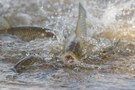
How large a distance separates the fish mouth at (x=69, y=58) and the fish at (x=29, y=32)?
1.46m

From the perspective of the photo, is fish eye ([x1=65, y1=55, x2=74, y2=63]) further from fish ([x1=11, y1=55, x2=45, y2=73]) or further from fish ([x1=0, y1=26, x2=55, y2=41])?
fish ([x1=0, y1=26, x2=55, y2=41])

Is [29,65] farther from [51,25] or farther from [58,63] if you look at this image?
[51,25]

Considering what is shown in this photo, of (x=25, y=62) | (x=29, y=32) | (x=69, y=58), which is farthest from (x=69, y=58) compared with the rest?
(x=29, y=32)

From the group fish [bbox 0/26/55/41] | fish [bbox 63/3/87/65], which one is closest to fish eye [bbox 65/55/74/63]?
fish [bbox 63/3/87/65]

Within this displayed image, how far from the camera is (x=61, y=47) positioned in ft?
18.1

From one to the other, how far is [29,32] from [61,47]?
137cm

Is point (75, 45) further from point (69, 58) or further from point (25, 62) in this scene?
point (25, 62)

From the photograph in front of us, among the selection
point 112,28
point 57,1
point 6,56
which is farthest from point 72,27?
point 57,1

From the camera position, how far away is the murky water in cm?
443

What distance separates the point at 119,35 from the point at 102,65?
137cm

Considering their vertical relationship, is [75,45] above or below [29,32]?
below

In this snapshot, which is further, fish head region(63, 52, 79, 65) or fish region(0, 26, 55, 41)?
fish region(0, 26, 55, 41)

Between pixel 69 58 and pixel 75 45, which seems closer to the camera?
pixel 69 58

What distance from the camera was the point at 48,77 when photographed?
4.60 m
